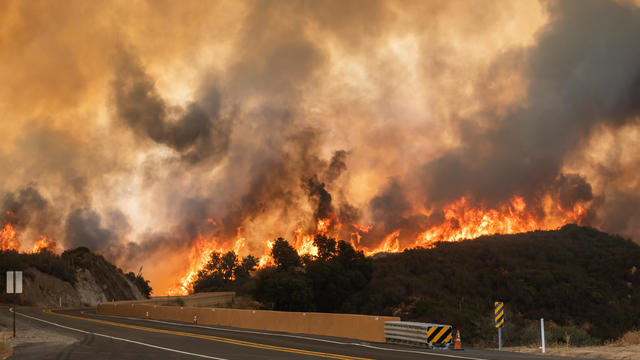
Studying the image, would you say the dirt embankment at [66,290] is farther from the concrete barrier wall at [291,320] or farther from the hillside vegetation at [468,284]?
the concrete barrier wall at [291,320]

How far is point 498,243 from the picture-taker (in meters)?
103

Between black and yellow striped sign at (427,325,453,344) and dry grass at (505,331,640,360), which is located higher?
black and yellow striped sign at (427,325,453,344)

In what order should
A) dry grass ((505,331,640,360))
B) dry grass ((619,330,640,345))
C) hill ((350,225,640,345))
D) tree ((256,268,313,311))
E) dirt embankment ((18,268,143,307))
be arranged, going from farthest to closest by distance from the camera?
1. dirt embankment ((18,268,143,307))
2. tree ((256,268,313,311))
3. hill ((350,225,640,345))
4. dry grass ((619,330,640,345))
5. dry grass ((505,331,640,360))

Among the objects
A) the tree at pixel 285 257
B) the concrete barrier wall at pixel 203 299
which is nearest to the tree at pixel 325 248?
the tree at pixel 285 257

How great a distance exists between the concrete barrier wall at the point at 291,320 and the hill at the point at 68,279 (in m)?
44.1

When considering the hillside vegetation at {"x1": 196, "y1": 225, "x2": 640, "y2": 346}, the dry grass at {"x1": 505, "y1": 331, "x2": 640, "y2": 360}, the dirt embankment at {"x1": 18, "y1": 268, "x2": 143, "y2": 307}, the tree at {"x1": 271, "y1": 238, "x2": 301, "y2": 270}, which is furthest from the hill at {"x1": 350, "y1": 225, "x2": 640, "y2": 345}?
the dirt embankment at {"x1": 18, "y1": 268, "x2": 143, "y2": 307}

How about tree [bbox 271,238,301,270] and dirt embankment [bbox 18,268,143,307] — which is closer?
tree [bbox 271,238,301,270]

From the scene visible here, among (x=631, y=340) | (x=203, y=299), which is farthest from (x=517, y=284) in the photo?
(x=631, y=340)

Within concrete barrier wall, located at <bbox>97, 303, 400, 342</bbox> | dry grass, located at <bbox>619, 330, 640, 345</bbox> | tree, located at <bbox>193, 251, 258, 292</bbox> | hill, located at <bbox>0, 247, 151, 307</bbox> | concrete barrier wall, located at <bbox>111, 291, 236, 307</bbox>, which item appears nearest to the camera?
dry grass, located at <bbox>619, 330, 640, 345</bbox>

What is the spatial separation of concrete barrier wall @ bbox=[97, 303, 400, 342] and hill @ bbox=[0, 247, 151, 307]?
145 ft

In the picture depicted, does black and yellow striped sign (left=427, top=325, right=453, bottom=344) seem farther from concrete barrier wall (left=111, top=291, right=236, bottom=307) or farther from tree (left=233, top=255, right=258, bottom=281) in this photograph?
tree (left=233, top=255, right=258, bottom=281)

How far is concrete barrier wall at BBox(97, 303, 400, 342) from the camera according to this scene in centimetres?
2428

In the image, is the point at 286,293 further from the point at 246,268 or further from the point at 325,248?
the point at 246,268

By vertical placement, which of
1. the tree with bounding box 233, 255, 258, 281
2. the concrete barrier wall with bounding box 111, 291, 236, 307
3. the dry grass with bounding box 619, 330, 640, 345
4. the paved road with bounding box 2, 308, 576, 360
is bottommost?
the concrete barrier wall with bounding box 111, 291, 236, 307
